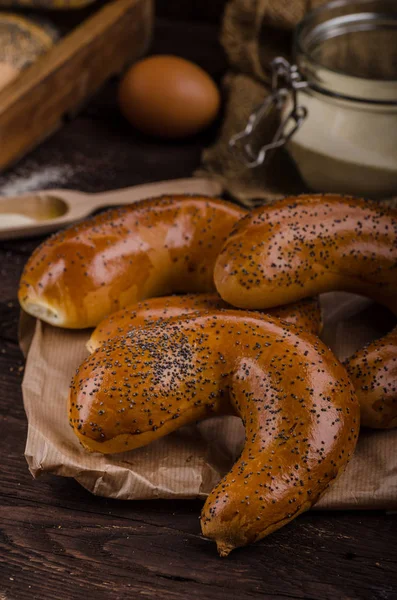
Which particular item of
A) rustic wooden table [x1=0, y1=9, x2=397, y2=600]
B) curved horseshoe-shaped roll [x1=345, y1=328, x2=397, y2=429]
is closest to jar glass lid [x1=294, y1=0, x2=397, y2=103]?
curved horseshoe-shaped roll [x1=345, y1=328, x2=397, y2=429]

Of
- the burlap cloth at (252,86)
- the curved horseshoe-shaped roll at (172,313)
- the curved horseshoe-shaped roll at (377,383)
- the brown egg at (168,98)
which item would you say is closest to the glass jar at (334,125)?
the burlap cloth at (252,86)

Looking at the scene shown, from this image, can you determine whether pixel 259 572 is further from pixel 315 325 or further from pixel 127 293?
pixel 127 293

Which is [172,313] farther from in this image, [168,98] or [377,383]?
[168,98]

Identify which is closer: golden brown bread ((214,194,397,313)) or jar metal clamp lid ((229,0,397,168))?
golden brown bread ((214,194,397,313))

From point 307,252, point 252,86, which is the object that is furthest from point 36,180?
point 307,252

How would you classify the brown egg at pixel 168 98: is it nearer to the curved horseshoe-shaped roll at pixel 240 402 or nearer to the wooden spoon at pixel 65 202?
the wooden spoon at pixel 65 202

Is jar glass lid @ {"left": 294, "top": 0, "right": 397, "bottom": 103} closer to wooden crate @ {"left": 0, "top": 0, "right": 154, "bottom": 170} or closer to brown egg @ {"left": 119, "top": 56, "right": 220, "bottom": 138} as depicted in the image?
brown egg @ {"left": 119, "top": 56, "right": 220, "bottom": 138}
